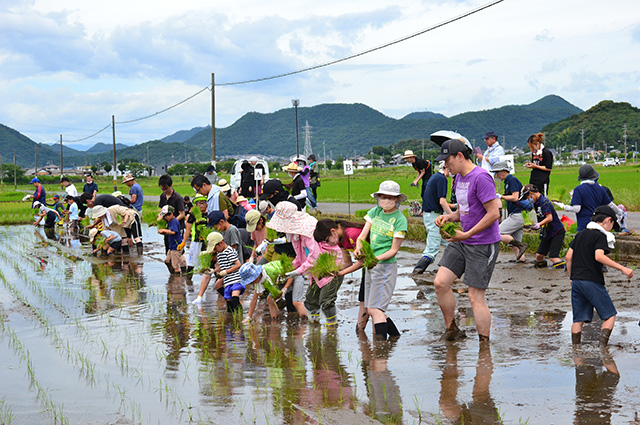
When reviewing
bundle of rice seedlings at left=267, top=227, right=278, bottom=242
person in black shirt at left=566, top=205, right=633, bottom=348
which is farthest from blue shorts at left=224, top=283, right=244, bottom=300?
person in black shirt at left=566, top=205, right=633, bottom=348

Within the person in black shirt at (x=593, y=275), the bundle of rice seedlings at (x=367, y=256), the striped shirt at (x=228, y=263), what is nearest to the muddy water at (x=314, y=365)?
the person in black shirt at (x=593, y=275)

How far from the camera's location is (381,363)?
5766 millimetres

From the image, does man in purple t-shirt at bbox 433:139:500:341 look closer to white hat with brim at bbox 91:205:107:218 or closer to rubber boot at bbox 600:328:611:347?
rubber boot at bbox 600:328:611:347

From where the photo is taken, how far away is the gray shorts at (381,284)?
21.1 ft

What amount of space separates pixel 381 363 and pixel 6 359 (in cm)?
372

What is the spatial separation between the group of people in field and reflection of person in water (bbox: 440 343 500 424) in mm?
673

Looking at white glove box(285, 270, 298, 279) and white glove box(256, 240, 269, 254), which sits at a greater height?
white glove box(256, 240, 269, 254)

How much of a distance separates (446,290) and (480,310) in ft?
1.19

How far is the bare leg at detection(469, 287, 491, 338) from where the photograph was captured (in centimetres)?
604

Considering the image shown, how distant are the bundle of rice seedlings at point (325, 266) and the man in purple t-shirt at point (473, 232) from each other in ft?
3.49

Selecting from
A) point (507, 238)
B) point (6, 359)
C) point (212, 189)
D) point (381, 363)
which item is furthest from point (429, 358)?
point (212, 189)

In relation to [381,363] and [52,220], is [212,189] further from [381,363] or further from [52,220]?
[52,220]

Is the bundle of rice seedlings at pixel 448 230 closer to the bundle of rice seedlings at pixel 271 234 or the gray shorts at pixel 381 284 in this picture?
the gray shorts at pixel 381 284

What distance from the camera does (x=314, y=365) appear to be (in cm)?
583
